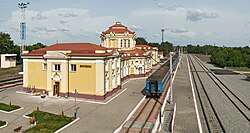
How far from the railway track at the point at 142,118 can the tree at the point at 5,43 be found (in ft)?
196

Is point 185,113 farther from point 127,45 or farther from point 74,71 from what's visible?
point 127,45

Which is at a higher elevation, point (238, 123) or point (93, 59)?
point (93, 59)

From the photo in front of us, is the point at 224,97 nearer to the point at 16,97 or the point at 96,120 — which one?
the point at 96,120

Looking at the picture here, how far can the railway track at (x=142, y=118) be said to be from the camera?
18609mm

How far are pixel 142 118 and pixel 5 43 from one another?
64.0m

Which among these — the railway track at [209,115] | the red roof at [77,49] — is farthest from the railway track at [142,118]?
the red roof at [77,49]

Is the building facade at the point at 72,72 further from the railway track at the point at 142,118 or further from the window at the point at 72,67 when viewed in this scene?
the railway track at the point at 142,118

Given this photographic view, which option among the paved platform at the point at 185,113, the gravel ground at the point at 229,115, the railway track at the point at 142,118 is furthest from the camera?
the gravel ground at the point at 229,115

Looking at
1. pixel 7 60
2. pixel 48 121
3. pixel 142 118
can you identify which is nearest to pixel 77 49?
pixel 48 121

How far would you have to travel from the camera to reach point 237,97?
31.1 meters


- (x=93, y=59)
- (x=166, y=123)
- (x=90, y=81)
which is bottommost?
(x=166, y=123)

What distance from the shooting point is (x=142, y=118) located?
21.2m

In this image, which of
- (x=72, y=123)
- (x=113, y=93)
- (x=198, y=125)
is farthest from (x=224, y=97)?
(x=72, y=123)

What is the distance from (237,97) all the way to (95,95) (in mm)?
19293
